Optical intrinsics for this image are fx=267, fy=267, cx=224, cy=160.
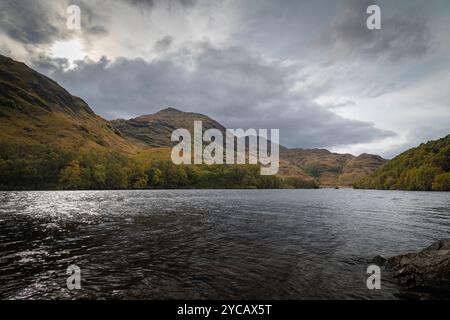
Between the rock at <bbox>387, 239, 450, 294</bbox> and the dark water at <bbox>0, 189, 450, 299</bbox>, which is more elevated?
the rock at <bbox>387, 239, 450, 294</bbox>

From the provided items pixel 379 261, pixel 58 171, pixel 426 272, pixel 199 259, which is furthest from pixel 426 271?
pixel 58 171

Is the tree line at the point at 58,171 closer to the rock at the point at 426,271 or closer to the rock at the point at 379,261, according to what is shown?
the rock at the point at 379,261

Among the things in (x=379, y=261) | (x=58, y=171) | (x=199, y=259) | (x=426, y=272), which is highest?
(x=58, y=171)

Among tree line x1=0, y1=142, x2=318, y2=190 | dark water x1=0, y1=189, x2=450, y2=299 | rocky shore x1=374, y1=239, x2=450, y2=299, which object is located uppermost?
tree line x1=0, y1=142, x2=318, y2=190

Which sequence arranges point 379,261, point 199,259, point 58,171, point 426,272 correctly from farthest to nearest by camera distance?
1. point 58,171
2. point 199,259
3. point 379,261
4. point 426,272

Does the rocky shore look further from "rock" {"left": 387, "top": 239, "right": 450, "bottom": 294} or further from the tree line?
the tree line

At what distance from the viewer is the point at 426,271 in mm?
16469

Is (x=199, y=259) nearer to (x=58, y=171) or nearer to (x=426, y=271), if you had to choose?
(x=426, y=271)

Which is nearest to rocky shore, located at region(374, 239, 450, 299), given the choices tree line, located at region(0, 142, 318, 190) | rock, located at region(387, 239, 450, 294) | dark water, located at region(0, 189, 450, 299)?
rock, located at region(387, 239, 450, 294)

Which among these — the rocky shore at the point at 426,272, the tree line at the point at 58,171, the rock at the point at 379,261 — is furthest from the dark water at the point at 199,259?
the tree line at the point at 58,171

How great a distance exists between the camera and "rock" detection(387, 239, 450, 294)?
50.6ft

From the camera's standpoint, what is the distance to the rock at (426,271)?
1543 cm
